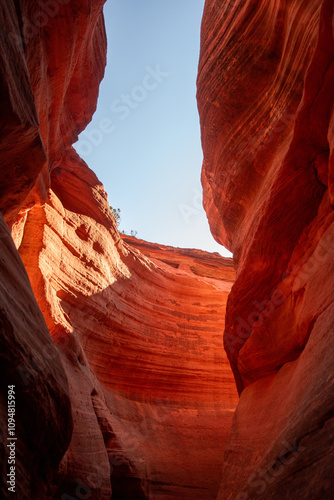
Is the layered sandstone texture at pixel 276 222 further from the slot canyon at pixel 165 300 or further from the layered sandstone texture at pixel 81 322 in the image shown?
the layered sandstone texture at pixel 81 322

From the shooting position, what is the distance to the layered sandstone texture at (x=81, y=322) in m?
4.12

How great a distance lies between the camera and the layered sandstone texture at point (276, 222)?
13.5 ft

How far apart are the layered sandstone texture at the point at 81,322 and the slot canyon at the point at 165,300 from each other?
0.14 feet

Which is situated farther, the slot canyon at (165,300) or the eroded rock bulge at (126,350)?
the eroded rock bulge at (126,350)

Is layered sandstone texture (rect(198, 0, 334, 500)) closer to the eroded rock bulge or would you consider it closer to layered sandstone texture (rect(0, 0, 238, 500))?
layered sandstone texture (rect(0, 0, 238, 500))

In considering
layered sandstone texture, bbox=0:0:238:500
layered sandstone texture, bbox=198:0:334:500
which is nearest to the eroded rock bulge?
layered sandstone texture, bbox=0:0:238:500

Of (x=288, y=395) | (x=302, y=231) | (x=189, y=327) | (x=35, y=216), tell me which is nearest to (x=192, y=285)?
(x=189, y=327)

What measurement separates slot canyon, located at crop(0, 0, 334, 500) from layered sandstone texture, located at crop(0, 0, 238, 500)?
44mm

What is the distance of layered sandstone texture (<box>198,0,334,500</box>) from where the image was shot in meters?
4.10

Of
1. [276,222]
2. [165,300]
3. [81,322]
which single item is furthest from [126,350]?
[276,222]

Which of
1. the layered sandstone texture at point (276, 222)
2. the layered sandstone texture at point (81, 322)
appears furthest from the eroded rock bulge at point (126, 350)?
the layered sandstone texture at point (276, 222)

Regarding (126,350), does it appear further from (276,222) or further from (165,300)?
(276,222)

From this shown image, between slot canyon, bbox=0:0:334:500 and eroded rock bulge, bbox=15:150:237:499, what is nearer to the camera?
slot canyon, bbox=0:0:334:500

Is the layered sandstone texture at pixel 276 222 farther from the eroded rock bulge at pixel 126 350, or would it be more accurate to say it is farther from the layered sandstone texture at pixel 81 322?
the eroded rock bulge at pixel 126 350
